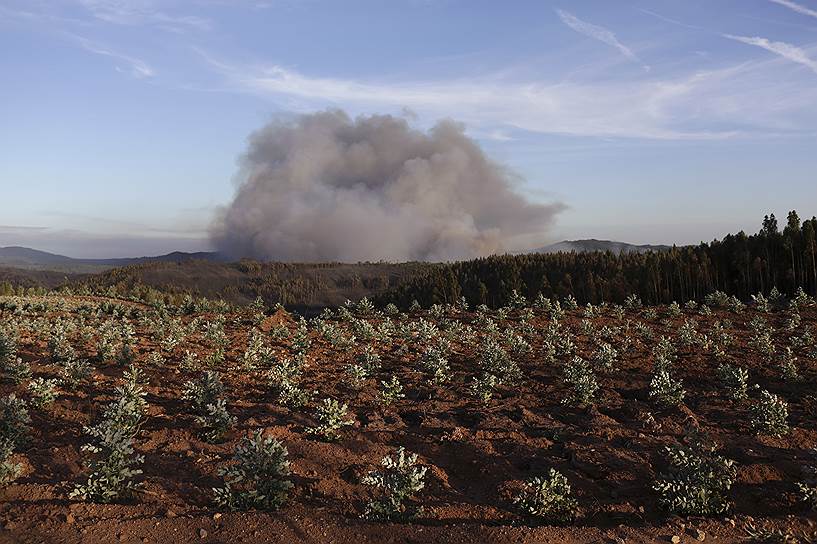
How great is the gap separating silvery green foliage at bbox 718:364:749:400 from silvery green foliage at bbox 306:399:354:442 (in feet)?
33.4

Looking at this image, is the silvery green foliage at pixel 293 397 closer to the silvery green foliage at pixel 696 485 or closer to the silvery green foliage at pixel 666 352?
the silvery green foliage at pixel 696 485

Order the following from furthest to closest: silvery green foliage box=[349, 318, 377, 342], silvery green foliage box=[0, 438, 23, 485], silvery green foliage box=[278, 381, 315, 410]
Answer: silvery green foliage box=[349, 318, 377, 342]
silvery green foliage box=[278, 381, 315, 410]
silvery green foliage box=[0, 438, 23, 485]

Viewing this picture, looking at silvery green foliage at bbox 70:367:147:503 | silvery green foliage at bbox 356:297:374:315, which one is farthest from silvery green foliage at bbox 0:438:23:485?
silvery green foliage at bbox 356:297:374:315

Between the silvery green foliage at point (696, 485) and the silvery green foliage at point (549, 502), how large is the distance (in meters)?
1.56

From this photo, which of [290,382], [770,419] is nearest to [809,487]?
[770,419]

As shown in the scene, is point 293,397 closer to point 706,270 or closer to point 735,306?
point 735,306

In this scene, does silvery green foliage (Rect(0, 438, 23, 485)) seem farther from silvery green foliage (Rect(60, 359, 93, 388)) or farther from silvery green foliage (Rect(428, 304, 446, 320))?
silvery green foliage (Rect(428, 304, 446, 320))

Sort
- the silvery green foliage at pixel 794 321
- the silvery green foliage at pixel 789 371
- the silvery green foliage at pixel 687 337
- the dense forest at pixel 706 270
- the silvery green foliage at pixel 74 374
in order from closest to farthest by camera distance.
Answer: the silvery green foliage at pixel 74 374, the silvery green foliage at pixel 789 371, the silvery green foliage at pixel 687 337, the silvery green foliage at pixel 794 321, the dense forest at pixel 706 270

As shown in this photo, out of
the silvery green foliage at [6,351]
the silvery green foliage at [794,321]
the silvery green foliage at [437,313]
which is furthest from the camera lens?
the silvery green foliage at [437,313]

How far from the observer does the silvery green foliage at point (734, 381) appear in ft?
46.9

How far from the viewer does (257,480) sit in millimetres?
9258

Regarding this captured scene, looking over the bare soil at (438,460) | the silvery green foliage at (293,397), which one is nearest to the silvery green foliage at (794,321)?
the bare soil at (438,460)

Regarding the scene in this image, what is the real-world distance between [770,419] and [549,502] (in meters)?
6.64

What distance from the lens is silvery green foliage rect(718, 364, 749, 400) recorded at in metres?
14.3
